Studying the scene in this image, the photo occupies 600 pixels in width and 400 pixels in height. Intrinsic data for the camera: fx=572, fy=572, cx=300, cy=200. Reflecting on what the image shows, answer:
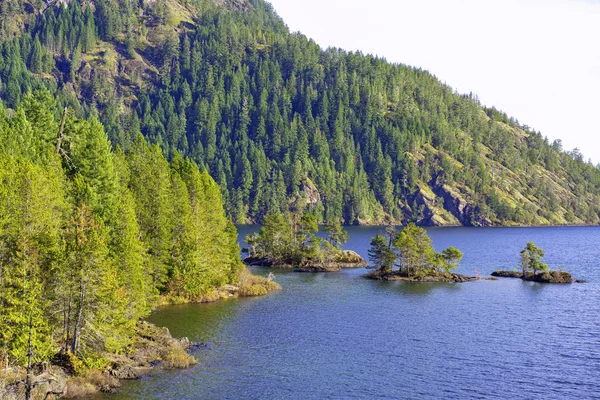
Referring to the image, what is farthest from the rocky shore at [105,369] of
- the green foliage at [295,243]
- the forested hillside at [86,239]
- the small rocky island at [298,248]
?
the green foliage at [295,243]

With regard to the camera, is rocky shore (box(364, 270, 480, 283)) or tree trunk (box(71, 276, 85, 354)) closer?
tree trunk (box(71, 276, 85, 354))

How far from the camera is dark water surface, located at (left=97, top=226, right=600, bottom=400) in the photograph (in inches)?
2208

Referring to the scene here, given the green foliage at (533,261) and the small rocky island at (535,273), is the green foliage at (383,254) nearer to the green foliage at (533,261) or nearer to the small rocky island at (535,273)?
the small rocky island at (535,273)

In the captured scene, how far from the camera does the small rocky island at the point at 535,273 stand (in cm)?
13527

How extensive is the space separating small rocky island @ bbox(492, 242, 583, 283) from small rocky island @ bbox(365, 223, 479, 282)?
13.9m

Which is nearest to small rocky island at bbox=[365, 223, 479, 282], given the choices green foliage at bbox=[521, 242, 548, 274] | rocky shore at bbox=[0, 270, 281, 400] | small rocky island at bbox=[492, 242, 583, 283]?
small rocky island at bbox=[492, 242, 583, 283]

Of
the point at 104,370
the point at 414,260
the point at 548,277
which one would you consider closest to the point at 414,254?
the point at 414,260

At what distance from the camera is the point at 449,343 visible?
246 ft

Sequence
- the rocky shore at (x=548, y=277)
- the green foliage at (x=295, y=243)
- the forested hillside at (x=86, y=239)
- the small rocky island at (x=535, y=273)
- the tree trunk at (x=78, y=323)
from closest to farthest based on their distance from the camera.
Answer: the forested hillside at (x=86, y=239) → the tree trunk at (x=78, y=323) → the rocky shore at (x=548, y=277) → the small rocky island at (x=535, y=273) → the green foliage at (x=295, y=243)

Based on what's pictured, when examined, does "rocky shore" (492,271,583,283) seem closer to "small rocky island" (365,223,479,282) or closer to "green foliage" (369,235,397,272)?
"small rocky island" (365,223,479,282)

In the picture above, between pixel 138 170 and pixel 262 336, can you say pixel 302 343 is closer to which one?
pixel 262 336

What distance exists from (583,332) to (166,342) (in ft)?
195

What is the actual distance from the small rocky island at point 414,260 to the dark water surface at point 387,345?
1421 cm

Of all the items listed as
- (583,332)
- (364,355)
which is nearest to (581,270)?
(583,332)
